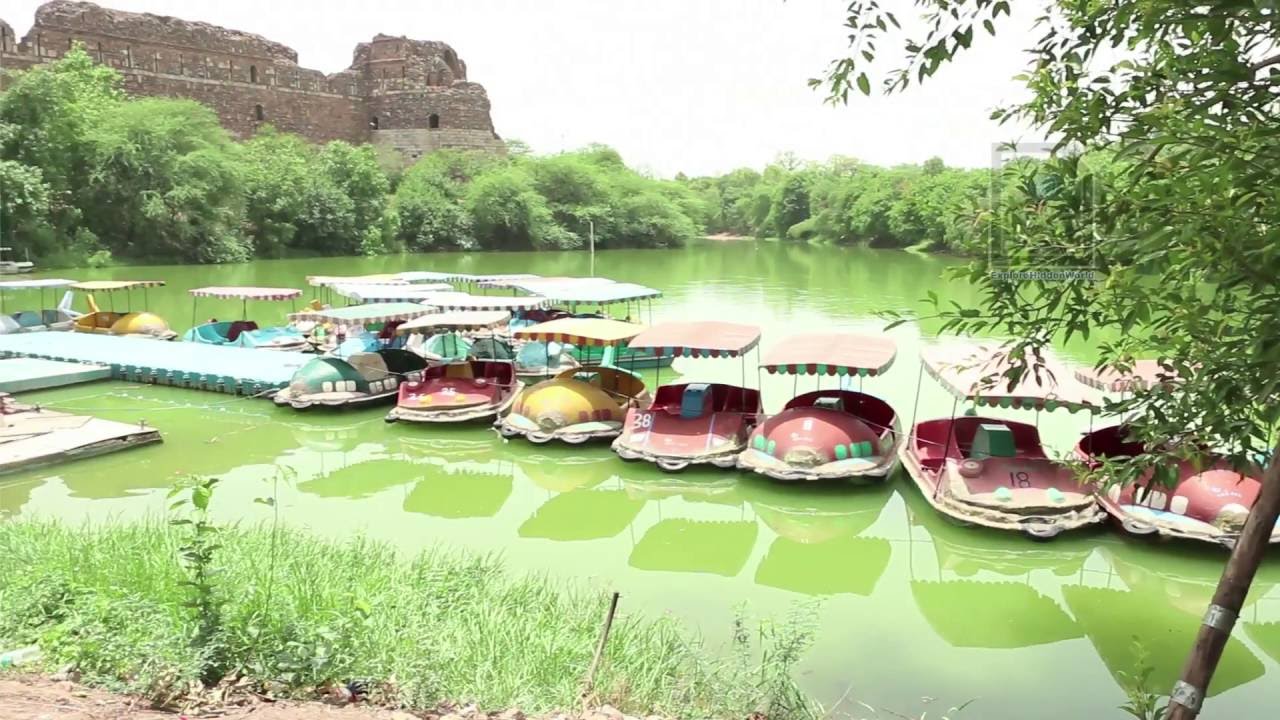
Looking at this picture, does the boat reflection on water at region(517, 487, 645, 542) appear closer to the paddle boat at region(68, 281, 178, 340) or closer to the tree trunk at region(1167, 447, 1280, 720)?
the tree trunk at region(1167, 447, 1280, 720)

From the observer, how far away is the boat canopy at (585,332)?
476 inches

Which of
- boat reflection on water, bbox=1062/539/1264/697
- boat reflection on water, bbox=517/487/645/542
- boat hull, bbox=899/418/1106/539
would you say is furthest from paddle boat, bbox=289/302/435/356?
boat reflection on water, bbox=1062/539/1264/697

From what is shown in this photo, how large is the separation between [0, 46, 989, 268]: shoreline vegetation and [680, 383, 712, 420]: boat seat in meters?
14.7

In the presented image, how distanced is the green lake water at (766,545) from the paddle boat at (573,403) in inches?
9.2

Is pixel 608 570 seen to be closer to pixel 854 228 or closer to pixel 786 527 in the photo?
pixel 786 527

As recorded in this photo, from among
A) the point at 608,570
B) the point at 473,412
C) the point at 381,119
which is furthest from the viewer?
the point at 381,119

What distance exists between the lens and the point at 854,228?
66125 mm

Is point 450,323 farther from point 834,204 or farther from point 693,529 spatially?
point 834,204

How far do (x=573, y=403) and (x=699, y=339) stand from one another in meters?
1.64

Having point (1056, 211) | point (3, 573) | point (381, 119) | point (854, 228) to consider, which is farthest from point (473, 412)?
point (854, 228)

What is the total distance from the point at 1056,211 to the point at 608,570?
5.57 meters

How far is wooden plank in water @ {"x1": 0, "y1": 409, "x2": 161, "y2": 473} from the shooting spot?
33.0 ft

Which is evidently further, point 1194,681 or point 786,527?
point 786,527

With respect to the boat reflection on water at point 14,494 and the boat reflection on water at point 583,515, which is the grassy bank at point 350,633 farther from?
the boat reflection on water at point 14,494
